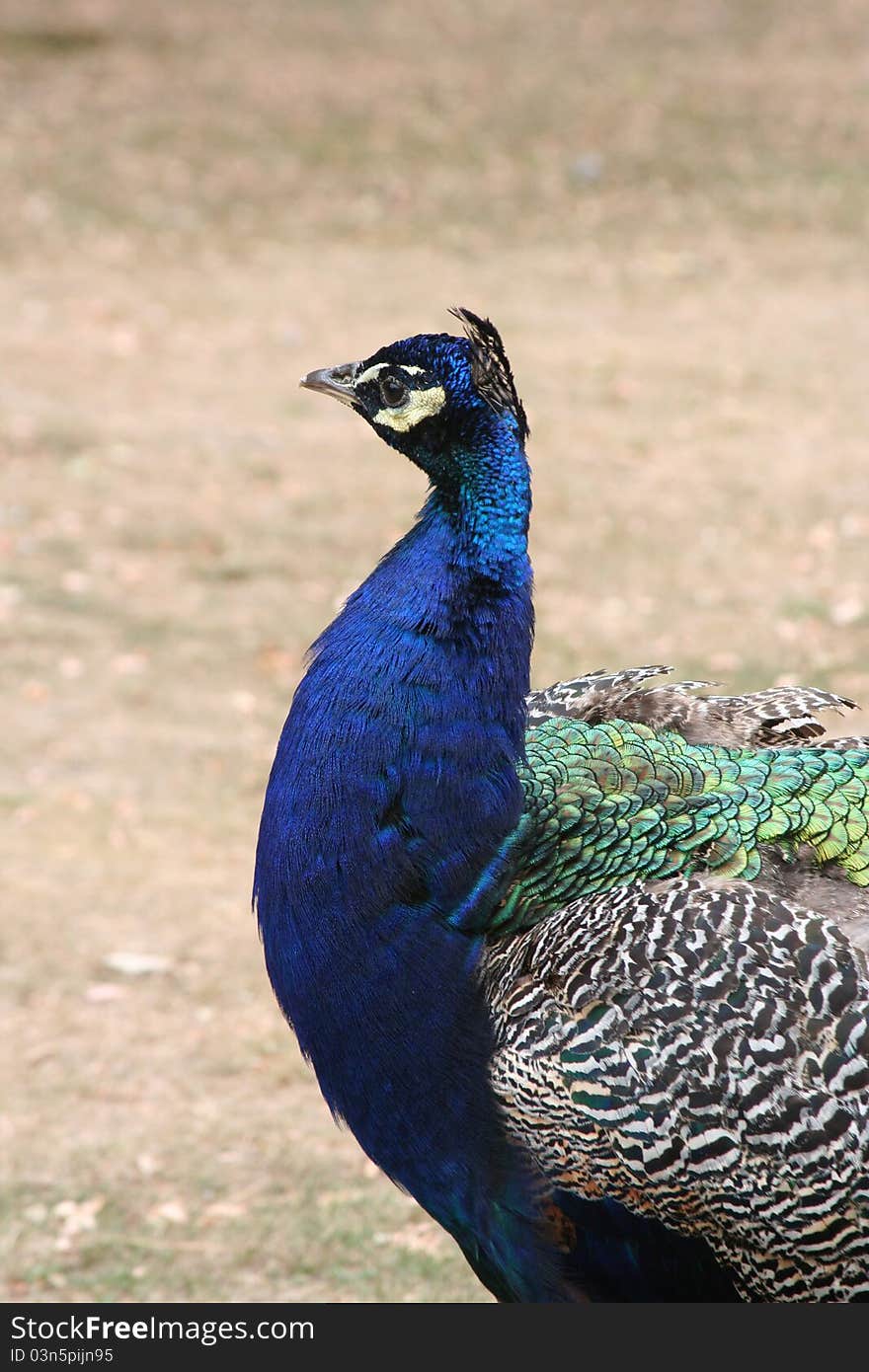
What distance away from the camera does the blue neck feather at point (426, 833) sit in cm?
306

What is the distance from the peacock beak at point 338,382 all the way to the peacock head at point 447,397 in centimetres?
8

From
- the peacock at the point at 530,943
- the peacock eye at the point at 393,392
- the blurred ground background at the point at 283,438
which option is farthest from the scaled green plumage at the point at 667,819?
the blurred ground background at the point at 283,438

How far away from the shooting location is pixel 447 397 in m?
3.14

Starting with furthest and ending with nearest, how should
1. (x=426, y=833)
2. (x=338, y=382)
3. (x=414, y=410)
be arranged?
1. (x=338, y=382)
2. (x=414, y=410)
3. (x=426, y=833)

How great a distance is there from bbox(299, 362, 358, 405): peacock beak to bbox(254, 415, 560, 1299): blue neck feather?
0.29m

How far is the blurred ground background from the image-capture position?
4.58 meters

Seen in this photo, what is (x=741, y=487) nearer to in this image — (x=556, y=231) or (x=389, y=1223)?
(x=556, y=231)

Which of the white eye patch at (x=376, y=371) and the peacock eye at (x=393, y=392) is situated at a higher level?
the white eye patch at (x=376, y=371)

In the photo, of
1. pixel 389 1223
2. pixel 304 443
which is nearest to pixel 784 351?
pixel 304 443

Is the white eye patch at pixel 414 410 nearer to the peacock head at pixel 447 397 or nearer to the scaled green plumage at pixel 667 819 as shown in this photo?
the peacock head at pixel 447 397

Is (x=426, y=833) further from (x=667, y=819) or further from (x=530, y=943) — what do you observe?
(x=667, y=819)

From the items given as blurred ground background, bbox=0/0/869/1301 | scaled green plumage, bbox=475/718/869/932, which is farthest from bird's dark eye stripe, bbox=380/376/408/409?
blurred ground background, bbox=0/0/869/1301

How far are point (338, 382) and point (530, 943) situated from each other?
3.63ft

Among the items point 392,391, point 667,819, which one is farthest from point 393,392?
point 667,819
